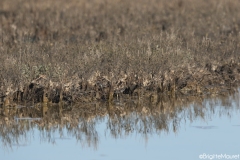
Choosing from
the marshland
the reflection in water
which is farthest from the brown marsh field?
the reflection in water

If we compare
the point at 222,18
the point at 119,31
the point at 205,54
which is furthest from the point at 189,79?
the point at 222,18

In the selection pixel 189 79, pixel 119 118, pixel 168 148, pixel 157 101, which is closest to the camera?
pixel 168 148

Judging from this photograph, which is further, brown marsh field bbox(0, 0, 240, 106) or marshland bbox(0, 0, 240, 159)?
brown marsh field bbox(0, 0, 240, 106)

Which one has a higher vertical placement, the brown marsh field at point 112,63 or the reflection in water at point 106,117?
the brown marsh field at point 112,63

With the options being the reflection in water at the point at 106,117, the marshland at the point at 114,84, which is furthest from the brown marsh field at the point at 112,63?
the reflection in water at the point at 106,117

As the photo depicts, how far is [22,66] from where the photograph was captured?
1268cm

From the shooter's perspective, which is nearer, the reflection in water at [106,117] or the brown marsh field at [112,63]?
the reflection in water at [106,117]

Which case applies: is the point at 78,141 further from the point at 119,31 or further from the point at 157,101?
the point at 119,31

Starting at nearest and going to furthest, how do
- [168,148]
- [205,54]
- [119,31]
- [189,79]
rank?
[168,148], [189,79], [205,54], [119,31]

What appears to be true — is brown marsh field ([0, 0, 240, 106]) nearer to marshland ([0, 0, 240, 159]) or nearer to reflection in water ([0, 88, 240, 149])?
marshland ([0, 0, 240, 159])

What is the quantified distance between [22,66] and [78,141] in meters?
2.74

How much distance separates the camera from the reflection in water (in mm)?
10805

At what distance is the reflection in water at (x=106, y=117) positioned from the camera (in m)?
10.8

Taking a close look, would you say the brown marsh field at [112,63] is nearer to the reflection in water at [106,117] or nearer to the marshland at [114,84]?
the marshland at [114,84]
